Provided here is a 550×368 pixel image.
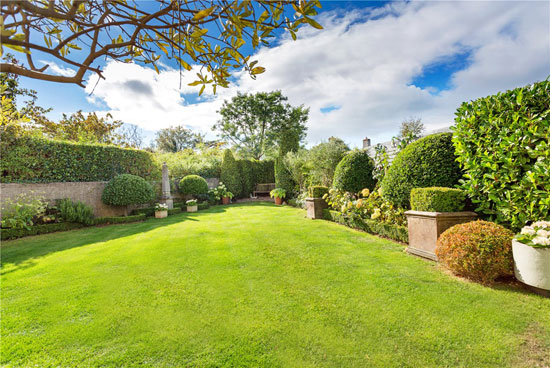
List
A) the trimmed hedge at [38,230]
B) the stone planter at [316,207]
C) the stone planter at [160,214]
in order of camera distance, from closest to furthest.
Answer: the trimmed hedge at [38,230] < the stone planter at [316,207] < the stone planter at [160,214]

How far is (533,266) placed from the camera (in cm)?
238

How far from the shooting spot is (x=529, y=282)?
2416mm

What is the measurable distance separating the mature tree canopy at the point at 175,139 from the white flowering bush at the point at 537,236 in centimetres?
3239

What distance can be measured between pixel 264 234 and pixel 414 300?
325 centimetres

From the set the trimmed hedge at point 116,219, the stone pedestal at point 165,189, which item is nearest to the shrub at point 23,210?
the trimmed hedge at point 116,219

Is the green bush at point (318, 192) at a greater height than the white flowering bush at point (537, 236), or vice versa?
the green bush at point (318, 192)

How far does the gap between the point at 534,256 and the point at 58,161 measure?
1138 cm

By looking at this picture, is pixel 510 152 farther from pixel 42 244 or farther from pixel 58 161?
pixel 58 161

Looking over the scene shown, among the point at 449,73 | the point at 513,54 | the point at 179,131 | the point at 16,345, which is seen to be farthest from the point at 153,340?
the point at 179,131

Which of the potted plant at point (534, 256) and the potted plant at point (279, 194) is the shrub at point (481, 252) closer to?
the potted plant at point (534, 256)

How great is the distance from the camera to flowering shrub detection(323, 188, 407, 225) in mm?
4784

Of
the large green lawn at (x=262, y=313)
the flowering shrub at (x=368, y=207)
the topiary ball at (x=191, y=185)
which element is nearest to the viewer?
the large green lawn at (x=262, y=313)

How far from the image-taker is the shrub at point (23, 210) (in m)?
5.67

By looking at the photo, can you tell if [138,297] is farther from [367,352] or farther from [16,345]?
[367,352]
